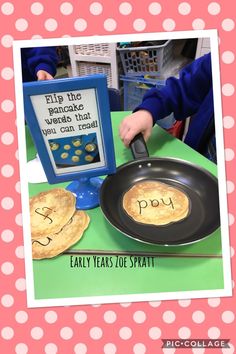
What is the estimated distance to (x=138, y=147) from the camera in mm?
858

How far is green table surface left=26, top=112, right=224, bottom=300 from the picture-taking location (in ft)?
1.93

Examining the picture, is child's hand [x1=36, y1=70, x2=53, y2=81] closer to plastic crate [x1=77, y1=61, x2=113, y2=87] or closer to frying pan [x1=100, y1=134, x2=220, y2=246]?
frying pan [x1=100, y1=134, x2=220, y2=246]

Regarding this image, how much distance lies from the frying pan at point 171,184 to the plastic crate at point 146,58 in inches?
38.5

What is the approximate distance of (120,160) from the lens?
35.2 inches

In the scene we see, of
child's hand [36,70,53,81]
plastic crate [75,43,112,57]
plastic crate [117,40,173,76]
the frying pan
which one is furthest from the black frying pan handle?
plastic crate [75,43,112,57]

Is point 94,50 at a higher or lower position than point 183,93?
higher

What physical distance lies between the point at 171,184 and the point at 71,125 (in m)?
0.35

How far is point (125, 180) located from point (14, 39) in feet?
1.46

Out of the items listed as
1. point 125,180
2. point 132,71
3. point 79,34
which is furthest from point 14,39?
point 132,71

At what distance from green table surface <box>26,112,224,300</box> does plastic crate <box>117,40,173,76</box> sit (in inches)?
48.9

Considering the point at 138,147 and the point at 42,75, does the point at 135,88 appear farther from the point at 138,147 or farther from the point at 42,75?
the point at 138,147

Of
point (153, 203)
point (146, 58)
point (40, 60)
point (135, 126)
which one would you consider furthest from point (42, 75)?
point (146, 58)

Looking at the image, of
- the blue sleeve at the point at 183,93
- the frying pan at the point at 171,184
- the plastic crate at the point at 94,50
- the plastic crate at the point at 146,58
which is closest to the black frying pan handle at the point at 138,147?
the frying pan at the point at 171,184

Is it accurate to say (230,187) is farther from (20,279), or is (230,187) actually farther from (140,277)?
(20,279)
